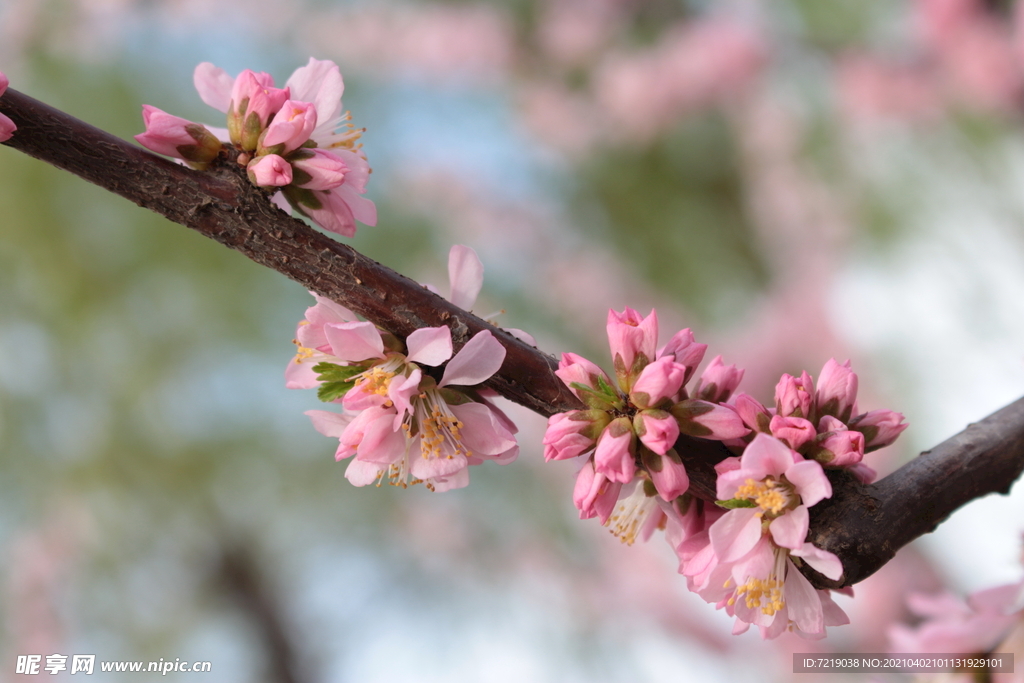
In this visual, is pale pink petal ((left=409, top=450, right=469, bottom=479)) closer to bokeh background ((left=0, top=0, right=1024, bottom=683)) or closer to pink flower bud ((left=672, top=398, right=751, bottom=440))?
pink flower bud ((left=672, top=398, right=751, bottom=440))

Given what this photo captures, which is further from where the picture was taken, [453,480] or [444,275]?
[444,275]

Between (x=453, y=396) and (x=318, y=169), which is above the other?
(x=318, y=169)

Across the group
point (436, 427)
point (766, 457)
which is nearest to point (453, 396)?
point (436, 427)

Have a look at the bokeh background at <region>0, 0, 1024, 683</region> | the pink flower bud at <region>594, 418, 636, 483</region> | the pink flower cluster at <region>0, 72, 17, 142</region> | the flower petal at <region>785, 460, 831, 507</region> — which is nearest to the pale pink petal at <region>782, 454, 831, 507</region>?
the flower petal at <region>785, 460, 831, 507</region>

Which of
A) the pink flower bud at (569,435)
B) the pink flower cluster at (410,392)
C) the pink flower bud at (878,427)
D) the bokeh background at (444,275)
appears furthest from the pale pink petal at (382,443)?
the bokeh background at (444,275)

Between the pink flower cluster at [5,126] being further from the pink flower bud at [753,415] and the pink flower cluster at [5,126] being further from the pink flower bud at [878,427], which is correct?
the pink flower bud at [878,427]

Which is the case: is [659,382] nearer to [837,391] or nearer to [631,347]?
[631,347]

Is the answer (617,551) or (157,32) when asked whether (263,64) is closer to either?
(157,32)
